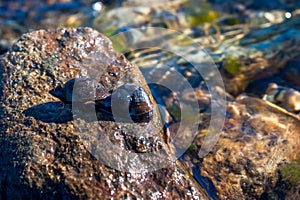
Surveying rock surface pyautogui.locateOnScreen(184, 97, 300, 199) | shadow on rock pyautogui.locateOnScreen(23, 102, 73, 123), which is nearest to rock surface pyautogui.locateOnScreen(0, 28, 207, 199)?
shadow on rock pyautogui.locateOnScreen(23, 102, 73, 123)

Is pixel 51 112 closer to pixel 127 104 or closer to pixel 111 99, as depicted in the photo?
pixel 111 99

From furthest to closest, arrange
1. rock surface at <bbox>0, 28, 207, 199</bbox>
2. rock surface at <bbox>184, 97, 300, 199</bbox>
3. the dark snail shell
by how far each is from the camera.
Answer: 1. rock surface at <bbox>184, 97, 300, 199</bbox>
2. the dark snail shell
3. rock surface at <bbox>0, 28, 207, 199</bbox>

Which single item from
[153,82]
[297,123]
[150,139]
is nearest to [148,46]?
[153,82]

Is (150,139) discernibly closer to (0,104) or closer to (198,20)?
(0,104)

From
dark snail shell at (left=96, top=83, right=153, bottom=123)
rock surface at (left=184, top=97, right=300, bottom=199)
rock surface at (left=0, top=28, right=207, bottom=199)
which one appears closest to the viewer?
rock surface at (left=0, top=28, right=207, bottom=199)

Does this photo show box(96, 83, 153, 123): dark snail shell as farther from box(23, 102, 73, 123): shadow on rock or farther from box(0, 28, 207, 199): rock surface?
box(23, 102, 73, 123): shadow on rock

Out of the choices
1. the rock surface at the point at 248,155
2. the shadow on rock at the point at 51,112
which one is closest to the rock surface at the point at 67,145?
the shadow on rock at the point at 51,112

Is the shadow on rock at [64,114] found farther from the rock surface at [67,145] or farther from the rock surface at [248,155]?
the rock surface at [248,155]

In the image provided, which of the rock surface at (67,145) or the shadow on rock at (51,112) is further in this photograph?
the shadow on rock at (51,112)
